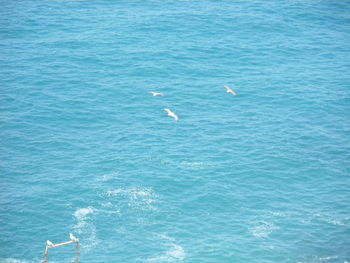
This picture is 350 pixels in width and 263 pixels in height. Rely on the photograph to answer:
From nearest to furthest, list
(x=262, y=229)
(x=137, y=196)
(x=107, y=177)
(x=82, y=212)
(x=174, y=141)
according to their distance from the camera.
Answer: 1. (x=262, y=229)
2. (x=82, y=212)
3. (x=137, y=196)
4. (x=107, y=177)
5. (x=174, y=141)

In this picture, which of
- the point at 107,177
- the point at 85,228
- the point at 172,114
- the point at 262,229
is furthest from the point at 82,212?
the point at 172,114

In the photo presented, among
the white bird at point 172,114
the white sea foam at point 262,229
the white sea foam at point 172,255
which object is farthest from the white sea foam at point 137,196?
the white bird at point 172,114

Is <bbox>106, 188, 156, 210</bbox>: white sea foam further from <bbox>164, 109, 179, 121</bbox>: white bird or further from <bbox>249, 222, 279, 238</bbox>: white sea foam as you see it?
<bbox>164, 109, 179, 121</bbox>: white bird

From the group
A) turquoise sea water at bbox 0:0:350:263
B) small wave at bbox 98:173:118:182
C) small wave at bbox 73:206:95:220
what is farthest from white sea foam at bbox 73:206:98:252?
small wave at bbox 98:173:118:182

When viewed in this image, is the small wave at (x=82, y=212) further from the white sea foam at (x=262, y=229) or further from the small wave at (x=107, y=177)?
the white sea foam at (x=262, y=229)

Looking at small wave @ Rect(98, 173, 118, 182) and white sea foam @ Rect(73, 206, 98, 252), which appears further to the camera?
small wave @ Rect(98, 173, 118, 182)

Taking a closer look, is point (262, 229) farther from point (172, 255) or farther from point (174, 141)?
point (174, 141)

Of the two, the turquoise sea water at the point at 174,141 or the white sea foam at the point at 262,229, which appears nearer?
the turquoise sea water at the point at 174,141

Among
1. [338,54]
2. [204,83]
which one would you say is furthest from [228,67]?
[338,54]

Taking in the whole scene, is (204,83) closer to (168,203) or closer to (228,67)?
(228,67)
